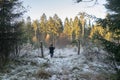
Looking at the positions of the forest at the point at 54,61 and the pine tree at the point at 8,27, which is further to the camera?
the pine tree at the point at 8,27

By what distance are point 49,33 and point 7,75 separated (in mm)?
62816

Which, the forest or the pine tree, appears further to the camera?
the pine tree

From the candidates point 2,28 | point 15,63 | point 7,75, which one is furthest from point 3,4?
point 7,75

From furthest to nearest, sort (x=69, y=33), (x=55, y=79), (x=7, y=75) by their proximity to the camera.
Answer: (x=69, y=33)
(x=7, y=75)
(x=55, y=79)

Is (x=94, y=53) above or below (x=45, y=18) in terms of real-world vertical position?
below

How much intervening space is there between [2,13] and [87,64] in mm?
7083

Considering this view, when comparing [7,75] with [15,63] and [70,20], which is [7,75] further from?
[70,20]

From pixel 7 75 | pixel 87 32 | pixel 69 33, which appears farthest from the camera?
pixel 69 33

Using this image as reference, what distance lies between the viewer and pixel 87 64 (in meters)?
16.4

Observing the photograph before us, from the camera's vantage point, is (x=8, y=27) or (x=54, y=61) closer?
(x=8, y=27)

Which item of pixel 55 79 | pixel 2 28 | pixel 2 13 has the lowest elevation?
pixel 55 79

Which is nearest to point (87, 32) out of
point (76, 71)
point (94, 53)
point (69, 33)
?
point (69, 33)

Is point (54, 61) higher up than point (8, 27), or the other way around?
point (8, 27)

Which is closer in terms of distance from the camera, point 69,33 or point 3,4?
point 3,4
